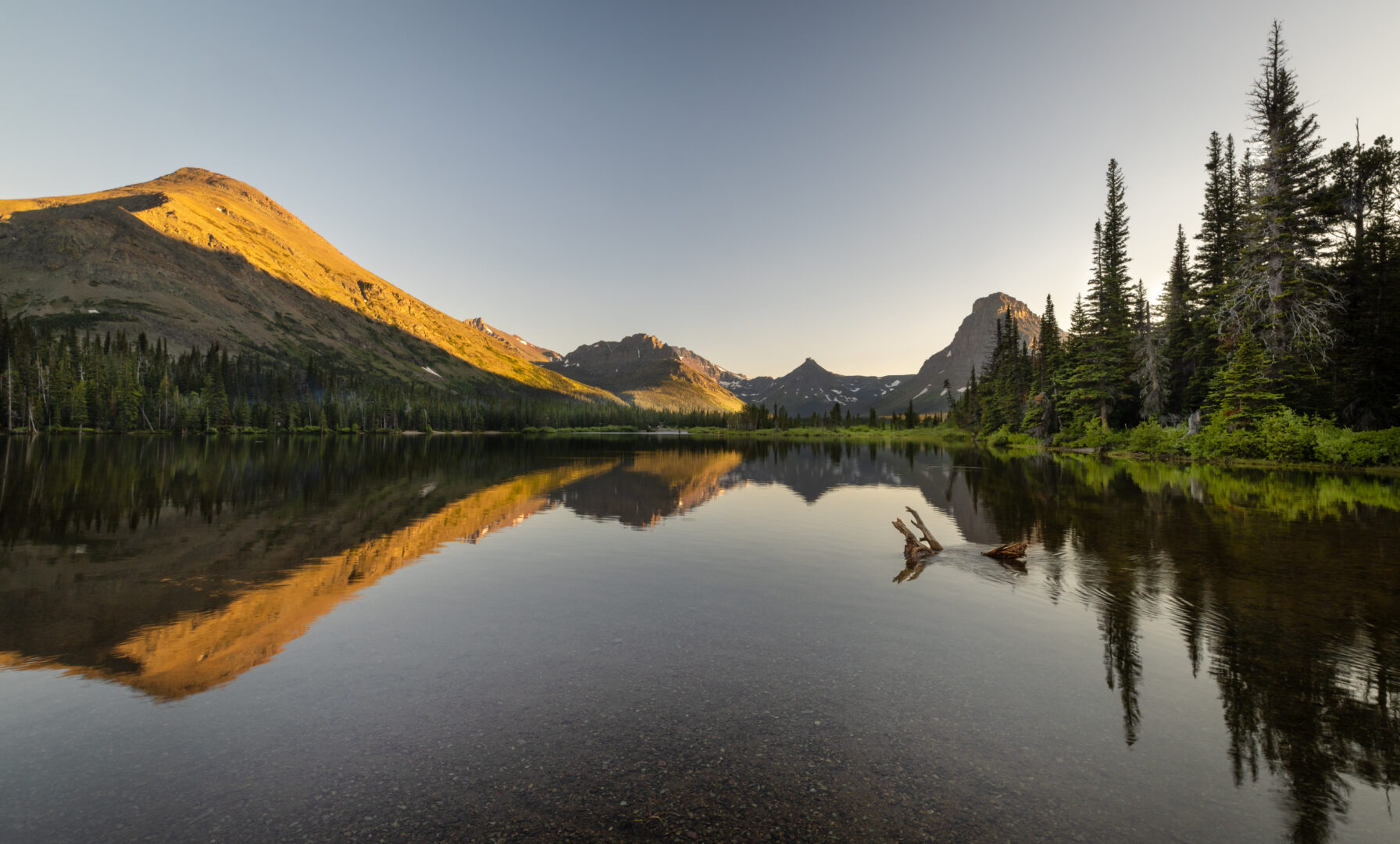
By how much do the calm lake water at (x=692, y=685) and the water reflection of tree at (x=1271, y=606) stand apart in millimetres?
84

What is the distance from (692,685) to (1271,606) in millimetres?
14489

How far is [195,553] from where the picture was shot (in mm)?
19750

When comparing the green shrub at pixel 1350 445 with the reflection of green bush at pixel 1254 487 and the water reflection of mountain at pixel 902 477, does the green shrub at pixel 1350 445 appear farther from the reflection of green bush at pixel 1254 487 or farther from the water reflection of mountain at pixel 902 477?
the water reflection of mountain at pixel 902 477

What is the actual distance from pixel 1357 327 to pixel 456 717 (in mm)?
72303

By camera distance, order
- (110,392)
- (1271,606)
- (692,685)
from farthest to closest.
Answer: (110,392)
(1271,606)
(692,685)

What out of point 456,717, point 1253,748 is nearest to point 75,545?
point 456,717

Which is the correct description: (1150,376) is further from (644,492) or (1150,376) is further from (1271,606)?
(1271,606)

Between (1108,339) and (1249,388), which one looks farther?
(1108,339)

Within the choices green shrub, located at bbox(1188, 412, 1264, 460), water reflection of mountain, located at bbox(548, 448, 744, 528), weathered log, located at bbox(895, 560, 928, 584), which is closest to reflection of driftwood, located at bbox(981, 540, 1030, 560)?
weathered log, located at bbox(895, 560, 928, 584)

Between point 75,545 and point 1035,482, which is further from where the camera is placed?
point 1035,482

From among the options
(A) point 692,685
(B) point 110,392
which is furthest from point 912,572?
(B) point 110,392

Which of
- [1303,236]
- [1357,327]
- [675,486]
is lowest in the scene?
[675,486]

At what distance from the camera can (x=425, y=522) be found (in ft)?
89.6

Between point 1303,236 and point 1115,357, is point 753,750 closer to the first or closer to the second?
point 1303,236
